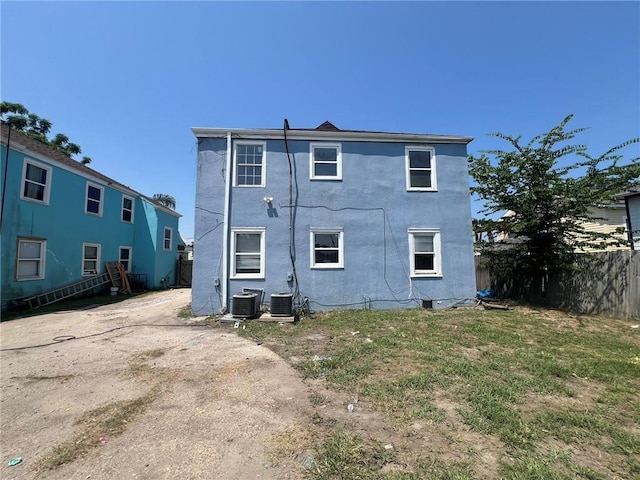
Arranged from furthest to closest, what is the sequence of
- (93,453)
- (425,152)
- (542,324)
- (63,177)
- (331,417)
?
1. (63,177)
2. (425,152)
3. (542,324)
4. (331,417)
5. (93,453)

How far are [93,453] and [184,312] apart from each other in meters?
6.97

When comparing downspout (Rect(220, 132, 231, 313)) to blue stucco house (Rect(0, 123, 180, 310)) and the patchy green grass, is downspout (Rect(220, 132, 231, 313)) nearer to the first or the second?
the patchy green grass

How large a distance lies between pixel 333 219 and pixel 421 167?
3747mm

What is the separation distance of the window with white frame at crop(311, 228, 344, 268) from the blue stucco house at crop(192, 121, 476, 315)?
3 centimetres

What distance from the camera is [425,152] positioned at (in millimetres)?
10391

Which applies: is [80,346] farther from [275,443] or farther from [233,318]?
[275,443]

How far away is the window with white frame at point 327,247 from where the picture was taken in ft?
31.6

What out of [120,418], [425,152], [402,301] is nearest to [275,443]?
[120,418]

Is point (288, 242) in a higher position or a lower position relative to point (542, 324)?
higher

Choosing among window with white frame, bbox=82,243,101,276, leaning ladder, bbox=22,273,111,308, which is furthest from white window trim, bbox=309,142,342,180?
window with white frame, bbox=82,243,101,276

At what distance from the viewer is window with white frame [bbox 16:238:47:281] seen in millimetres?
10750

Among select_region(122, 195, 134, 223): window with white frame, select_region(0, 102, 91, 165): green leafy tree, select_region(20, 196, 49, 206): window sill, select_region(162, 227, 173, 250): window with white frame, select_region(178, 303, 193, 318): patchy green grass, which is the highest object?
select_region(0, 102, 91, 165): green leafy tree

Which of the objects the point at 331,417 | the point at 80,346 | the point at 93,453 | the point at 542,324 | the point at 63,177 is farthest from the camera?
the point at 63,177

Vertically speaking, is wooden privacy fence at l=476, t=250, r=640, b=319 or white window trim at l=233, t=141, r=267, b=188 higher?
white window trim at l=233, t=141, r=267, b=188
